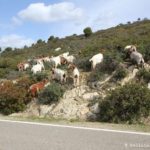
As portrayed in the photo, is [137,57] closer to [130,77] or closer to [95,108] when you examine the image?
[130,77]

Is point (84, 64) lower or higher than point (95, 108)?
higher

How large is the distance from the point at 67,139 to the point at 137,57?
27.5ft

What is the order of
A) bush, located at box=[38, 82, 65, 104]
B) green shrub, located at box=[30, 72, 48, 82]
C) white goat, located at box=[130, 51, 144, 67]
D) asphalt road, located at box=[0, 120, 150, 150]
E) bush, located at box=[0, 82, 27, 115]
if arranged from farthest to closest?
1. green shrub, located at box=[30, 72, 48, 82]
2. white goat, located at box=[130, 51, 144, 67]
3. bush, located at box=[0, 82, 27, 115]
4. bush, located at box=[38, 82, 65, 104]
5. asphalt road, located at box=[0, 120, 150, 150]

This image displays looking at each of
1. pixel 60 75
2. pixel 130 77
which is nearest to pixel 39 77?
pixel 60 75

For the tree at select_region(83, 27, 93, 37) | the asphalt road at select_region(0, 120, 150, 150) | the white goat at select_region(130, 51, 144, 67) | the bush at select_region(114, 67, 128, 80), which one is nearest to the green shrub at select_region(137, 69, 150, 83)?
the bush at select_region(114, 67, 128, 80)

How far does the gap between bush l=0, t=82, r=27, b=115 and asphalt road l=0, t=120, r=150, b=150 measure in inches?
186

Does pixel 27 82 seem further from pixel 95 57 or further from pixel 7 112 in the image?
pixel 95 57

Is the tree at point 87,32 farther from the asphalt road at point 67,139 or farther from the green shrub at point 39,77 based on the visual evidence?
the asphalt road at point 67,139

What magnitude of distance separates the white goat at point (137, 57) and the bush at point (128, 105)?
11.1ft

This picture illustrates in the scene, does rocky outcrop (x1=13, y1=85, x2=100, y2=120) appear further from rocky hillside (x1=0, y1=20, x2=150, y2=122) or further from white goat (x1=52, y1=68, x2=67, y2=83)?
white goat (x1=52, y1=68, x2=67, y2=83)

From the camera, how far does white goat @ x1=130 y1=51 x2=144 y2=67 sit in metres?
16.8

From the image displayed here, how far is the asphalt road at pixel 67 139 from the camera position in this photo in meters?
8.52

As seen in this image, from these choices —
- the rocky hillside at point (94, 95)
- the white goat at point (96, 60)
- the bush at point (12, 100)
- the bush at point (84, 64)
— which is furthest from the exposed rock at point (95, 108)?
the bush at point (84, 64)

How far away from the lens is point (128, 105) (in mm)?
12992
